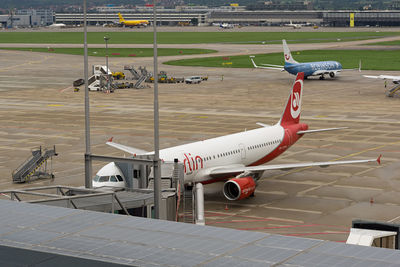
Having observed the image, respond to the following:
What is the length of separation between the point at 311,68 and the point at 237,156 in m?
86.9

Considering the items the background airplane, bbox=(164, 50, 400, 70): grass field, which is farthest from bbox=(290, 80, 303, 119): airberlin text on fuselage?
bbox=(164, 50, 400, 70): grass field

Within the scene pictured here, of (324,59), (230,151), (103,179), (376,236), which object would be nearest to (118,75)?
(324,59)

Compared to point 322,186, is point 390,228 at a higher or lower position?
higher

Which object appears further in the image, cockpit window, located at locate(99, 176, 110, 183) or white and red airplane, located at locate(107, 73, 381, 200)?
white and red airplane, located at locate(107, 73, 381, 200)

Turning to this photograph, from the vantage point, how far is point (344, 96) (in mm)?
111562

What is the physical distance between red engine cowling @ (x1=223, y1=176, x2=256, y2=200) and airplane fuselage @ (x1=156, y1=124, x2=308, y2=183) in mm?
1733

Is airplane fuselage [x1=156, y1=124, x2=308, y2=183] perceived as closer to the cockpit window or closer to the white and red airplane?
the white and red airplane

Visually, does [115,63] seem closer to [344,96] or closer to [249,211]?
[344,96]

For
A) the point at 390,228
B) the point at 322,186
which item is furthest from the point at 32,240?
the point at 322,186

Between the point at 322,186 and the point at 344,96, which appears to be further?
the point at 344,96

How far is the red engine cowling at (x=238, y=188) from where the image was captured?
46.4 metres

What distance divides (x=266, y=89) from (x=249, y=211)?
77.2 meters

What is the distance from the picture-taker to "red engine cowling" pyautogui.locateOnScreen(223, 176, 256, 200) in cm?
4644

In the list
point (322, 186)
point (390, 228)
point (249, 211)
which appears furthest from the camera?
point (322, 186)
